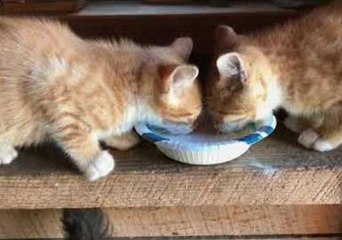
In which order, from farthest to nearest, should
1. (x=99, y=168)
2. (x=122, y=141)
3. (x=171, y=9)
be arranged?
(x=171, y=9) < (x=122, y=141) < (x=99, y=168)

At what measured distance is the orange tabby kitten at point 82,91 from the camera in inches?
46.2

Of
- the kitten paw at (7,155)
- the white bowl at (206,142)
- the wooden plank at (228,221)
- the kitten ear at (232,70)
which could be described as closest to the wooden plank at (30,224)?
the wooden plank at (228,221)

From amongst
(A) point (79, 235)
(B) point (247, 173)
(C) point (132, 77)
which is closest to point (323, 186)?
(B) point (247, 173)

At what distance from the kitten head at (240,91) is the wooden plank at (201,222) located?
31cm

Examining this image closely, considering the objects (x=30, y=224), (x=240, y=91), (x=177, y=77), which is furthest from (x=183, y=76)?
(x=30, y=224)

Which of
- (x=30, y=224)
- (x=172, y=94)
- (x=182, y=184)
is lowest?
(x=30, y=224)

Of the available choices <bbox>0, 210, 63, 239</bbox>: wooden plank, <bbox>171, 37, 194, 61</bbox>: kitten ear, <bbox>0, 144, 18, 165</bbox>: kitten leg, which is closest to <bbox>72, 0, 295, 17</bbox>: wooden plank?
<bbox>171, 37, 194, 61</bbox>: kitten ear

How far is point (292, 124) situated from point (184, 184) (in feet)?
0.94

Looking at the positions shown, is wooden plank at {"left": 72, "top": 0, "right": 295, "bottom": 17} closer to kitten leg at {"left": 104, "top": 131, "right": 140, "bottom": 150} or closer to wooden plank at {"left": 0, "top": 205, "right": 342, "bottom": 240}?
kitten leg at {"left": 104, "top": 131, "right": 140, "bottom": 150}

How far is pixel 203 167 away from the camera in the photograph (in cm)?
118

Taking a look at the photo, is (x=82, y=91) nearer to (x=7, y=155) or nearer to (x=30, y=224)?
(x=7, y=155)

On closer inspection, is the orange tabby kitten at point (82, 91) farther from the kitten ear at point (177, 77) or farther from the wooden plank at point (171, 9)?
the wooden plank at point (171, 9)

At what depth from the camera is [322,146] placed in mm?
1231

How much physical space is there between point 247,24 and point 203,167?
39cm
